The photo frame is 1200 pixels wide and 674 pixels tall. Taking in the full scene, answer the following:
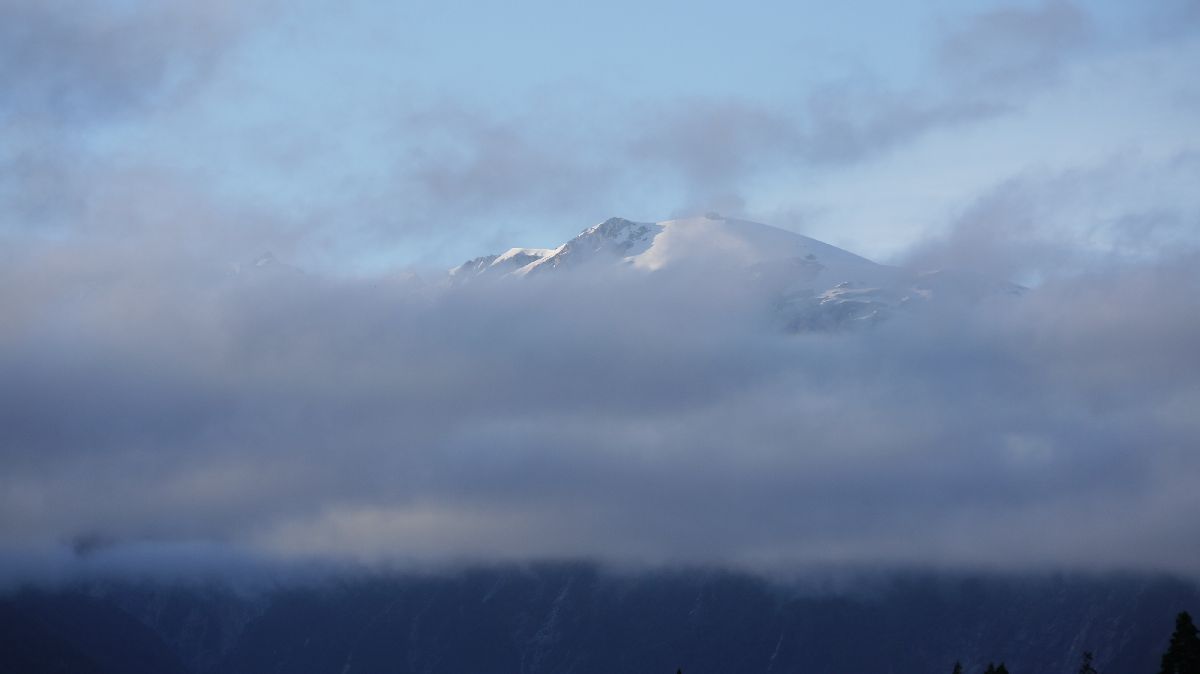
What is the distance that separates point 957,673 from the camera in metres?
198

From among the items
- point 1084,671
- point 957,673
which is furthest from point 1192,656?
point 957,673

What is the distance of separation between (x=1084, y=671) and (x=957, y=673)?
3302 centimetres

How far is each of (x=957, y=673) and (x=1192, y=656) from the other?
196ft

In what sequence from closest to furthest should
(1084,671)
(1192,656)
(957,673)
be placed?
(1192,656), (1084,671), (957,673)

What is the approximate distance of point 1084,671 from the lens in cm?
16600

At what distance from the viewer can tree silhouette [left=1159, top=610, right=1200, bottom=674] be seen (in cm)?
13950

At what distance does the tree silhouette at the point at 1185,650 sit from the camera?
140 meters

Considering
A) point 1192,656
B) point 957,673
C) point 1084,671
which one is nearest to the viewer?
point 1192,656

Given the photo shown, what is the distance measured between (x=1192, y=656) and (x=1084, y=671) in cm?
2696

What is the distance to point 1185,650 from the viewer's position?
461 ft

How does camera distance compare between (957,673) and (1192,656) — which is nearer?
(1192,656)

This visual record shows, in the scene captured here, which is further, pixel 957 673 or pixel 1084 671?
pixel 957 673

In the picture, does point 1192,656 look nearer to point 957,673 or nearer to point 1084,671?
point 1084,671
